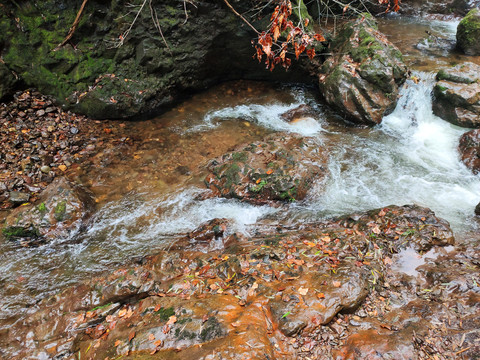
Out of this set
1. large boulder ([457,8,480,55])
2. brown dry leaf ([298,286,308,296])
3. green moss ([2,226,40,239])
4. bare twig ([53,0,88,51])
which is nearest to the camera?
brown dry leaf ([298,286,308,296])

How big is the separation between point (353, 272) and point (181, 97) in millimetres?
6587

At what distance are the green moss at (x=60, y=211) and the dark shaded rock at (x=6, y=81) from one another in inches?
142

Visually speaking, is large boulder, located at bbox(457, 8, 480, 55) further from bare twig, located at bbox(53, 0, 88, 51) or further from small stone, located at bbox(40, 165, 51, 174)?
small stone, located at bbox(40, 165, 51, 174)

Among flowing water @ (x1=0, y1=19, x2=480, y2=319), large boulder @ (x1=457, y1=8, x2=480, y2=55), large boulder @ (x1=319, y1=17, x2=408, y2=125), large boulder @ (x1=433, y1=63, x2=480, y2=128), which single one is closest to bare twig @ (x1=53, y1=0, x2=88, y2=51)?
flowing water @ (x1=0, y1=19, x2=480, y2=319)

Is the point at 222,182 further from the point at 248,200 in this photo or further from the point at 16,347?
the point at 16,347

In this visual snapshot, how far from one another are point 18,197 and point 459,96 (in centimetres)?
981

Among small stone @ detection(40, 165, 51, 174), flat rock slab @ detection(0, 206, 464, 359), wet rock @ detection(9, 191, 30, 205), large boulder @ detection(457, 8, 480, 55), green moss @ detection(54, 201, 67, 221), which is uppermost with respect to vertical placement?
large boulder @ detection(457, 8, 480, 55)

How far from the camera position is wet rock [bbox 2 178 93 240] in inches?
189

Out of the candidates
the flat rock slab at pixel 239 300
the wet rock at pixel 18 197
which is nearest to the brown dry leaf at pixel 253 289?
the flat rock slab at pixel 239 300

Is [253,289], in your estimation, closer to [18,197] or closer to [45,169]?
[18,197]

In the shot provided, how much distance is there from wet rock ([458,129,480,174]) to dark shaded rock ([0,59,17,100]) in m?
10.4

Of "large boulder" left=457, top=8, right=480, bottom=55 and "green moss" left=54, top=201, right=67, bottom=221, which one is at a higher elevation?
"large boulder" left=457, top=8, right=480, bottom=55

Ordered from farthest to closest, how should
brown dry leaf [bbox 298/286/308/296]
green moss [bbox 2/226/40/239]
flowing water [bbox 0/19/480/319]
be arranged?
green moss [bbox 2/226/40/239], flowing water [bbox 0/19/480/319], brown dry leaf [bbox 298/286/308/296]

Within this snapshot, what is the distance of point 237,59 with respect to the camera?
8250 mm
